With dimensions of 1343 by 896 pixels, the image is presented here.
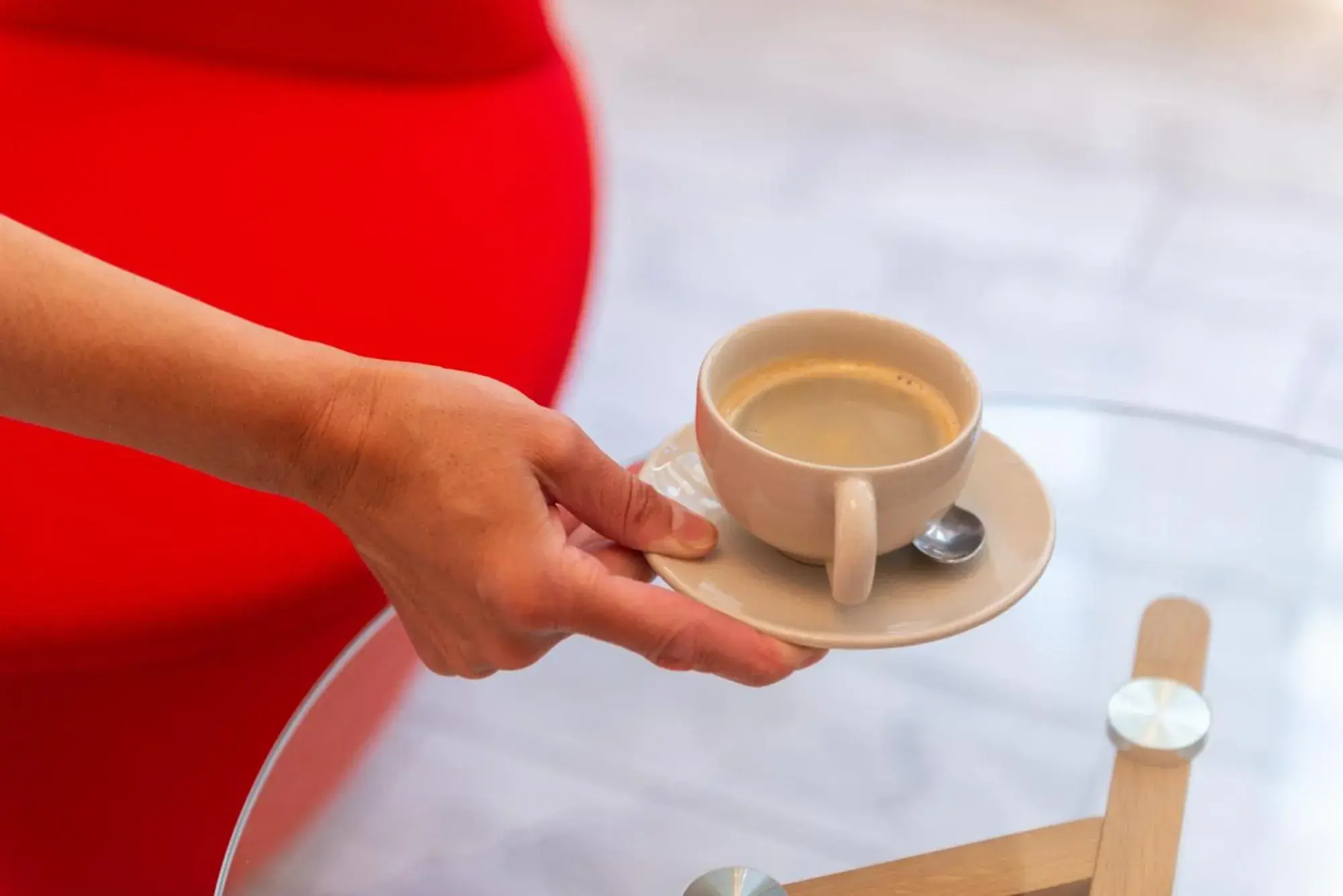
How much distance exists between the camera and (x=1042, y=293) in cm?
203

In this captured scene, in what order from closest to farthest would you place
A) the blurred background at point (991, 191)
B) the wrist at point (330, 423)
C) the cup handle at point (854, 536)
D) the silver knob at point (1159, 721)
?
the cup handle at point (854, 536) < the wrist at point (330, 423) < the silver knob at point (1159, 721) < the blurred background at point (991, 191)

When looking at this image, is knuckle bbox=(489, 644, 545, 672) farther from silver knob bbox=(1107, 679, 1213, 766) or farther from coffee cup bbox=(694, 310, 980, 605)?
silver knob bbox=(1107, 679, 1213, 766)

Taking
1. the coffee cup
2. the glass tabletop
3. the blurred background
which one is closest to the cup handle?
the coffee cup

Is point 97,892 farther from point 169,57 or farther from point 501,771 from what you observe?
point 169,57

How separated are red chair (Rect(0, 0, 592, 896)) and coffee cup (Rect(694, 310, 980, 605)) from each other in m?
0.33

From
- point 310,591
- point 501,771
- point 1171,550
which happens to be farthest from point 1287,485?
point 310,591

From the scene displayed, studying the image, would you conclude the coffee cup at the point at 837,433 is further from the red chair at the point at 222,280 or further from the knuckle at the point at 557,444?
the red chair at the point at 222,280

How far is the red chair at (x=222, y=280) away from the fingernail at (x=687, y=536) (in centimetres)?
27

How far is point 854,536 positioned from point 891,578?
0.09m

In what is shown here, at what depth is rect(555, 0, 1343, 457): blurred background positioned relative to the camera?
192 centimetres

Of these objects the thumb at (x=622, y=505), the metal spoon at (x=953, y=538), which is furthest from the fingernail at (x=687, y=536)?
the metal spoon at (x=953, y=538)

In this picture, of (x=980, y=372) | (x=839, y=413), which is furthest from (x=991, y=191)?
(x=839, y=413)

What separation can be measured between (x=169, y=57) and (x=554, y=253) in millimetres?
448

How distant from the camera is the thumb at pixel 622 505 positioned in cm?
81
